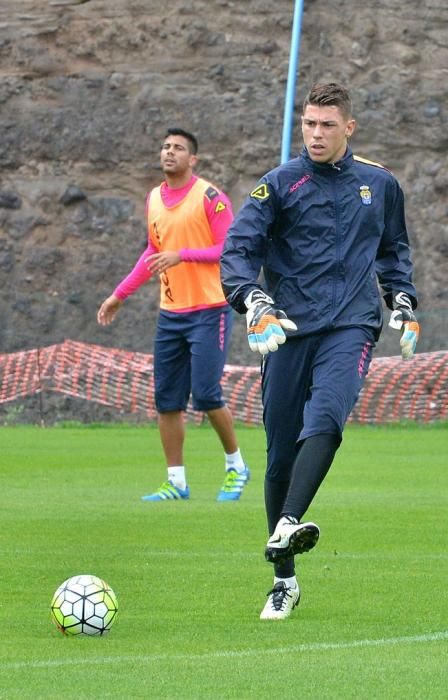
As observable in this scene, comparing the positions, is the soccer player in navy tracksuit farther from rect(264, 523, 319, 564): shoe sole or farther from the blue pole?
the blue pole

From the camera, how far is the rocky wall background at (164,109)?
2456 centimetres

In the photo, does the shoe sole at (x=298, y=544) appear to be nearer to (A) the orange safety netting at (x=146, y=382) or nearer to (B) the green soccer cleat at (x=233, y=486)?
(B) the green soccer cleat at (x=233, y=486)

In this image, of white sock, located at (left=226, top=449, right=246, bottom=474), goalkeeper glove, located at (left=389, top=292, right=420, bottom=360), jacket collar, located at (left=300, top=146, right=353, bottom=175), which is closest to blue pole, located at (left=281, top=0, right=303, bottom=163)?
white sock, located at (left=226, top=449, right=246, bottom=474)

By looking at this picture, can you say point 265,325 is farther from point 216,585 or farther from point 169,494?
point 169,494

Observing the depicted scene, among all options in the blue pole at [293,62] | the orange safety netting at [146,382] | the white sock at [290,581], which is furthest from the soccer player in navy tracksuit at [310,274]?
the blue pole at [293,62]

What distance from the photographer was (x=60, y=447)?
1670cm

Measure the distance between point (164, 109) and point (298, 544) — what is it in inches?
752

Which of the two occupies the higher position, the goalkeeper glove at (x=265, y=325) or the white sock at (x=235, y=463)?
the goalkeeper glove at (x=265, y=325)

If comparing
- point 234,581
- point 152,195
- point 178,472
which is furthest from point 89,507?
point 234,581

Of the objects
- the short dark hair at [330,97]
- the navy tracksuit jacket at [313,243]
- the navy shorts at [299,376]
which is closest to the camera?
the navy shorts at [299,376]

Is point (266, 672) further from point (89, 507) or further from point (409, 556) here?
point (89, 507)

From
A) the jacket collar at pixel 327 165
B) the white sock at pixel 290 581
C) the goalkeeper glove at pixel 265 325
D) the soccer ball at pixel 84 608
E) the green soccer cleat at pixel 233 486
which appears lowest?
the green soccer cleat at pixel 233 486

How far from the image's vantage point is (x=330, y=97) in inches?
274

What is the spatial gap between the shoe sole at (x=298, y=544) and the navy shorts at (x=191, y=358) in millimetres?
5562
